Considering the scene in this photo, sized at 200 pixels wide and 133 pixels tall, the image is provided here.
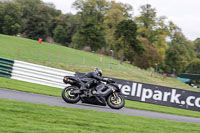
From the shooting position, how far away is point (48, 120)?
674cm

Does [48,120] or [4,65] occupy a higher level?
[4,65]

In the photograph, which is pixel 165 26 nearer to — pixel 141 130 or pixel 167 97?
pixel 167 97

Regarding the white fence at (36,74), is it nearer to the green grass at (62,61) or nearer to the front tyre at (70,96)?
the front tyre at (70,96)

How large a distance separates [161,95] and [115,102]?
244 inches

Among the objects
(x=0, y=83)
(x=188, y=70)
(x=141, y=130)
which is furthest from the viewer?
(x=188, y=70)

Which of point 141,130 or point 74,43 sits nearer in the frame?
point 141,130

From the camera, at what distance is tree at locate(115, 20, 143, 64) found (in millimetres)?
54469

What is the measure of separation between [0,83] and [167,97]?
8.83 metres

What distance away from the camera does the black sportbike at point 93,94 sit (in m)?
Answer: 10.6

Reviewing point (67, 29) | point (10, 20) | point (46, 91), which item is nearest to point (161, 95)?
point (46, 91)

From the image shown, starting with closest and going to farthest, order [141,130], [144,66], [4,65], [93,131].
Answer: [93,131], [141,130], [4,65], [144,66]

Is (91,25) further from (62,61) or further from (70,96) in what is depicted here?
(70,96)

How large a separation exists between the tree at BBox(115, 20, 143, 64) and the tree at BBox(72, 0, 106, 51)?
1463 centimetres

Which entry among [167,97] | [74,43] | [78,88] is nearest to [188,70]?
[74,43]
